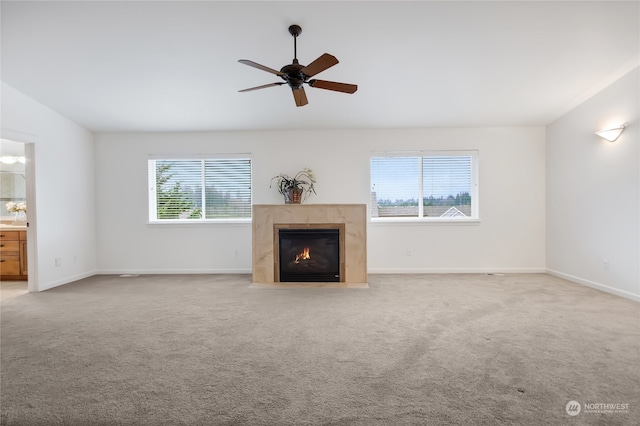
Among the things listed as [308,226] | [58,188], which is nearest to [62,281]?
[58,188]

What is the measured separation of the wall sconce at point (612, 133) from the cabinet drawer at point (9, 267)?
8862 mm

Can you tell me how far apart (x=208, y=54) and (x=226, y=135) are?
83.2 inches

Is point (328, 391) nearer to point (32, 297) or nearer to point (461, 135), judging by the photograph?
point (32, 297)

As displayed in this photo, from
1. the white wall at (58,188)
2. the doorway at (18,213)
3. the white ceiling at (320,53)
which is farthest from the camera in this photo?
the doorway at (18,213)

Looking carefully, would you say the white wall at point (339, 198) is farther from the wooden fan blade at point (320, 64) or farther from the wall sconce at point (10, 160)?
the wooden fan blade at point (320, 64)

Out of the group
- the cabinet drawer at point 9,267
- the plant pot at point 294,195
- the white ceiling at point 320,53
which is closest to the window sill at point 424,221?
the plant pot at point 294,195

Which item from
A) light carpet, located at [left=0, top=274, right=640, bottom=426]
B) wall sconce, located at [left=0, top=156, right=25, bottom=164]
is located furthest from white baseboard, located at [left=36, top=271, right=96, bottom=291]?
wall sconce, located at [left=0, top=156, right=25, bottom=164]

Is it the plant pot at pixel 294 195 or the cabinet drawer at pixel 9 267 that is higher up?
the plant pot at pixel 294 195

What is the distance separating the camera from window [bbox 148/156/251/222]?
5781mm

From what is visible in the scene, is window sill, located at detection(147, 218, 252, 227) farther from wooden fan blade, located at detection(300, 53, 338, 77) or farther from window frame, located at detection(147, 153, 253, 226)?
wooden fan blade, located at detection(300, 53, 338, 77)

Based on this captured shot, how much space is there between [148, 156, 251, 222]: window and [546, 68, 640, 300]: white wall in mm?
5108

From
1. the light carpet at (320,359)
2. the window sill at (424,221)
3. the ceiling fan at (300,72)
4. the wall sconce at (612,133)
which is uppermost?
the ceiling fan at (300,72)

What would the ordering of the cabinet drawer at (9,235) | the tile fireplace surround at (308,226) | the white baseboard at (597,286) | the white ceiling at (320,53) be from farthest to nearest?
1. the cabinet drawer at (9,235)
2. the tile fireplace surround at (308,226)
3. the white baseboard at (597,286)
4. the white ceiling at (320,53)

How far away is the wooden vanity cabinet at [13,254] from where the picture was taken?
5.21m
